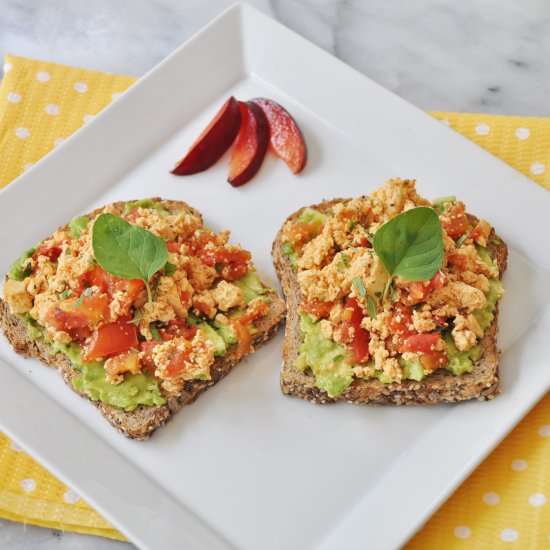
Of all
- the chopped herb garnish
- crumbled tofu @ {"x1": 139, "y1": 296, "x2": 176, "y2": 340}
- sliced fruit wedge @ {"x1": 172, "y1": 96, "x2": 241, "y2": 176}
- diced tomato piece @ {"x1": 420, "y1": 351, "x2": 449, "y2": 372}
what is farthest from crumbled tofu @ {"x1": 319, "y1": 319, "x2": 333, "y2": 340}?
sliced fruit wedge @ {"x1": 172, "y1": 96, "x2": 241, "y2": 176}

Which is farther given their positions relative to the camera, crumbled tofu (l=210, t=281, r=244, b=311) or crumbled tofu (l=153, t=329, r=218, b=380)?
crumbled tofu (l=210, t=281, r=244, b=311)

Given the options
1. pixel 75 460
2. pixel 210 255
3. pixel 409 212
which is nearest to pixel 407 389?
pixel 409 212

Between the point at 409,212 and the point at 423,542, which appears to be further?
the point at 423,542

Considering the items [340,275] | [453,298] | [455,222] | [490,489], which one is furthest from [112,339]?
[490,489]

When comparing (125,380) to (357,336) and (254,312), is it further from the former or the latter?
(357,336)

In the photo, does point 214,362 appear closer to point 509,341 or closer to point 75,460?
point 75,460

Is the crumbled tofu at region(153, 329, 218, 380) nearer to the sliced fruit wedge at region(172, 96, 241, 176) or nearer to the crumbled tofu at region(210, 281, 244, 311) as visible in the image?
the crumbled tofu at region(210, 281, 244, 311)
